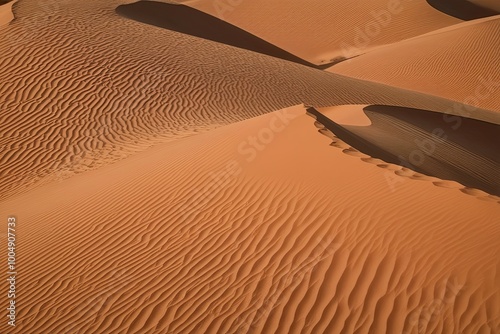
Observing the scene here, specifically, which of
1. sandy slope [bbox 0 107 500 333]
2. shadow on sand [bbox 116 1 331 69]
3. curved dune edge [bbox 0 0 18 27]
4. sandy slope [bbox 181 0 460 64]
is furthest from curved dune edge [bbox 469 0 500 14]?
sandy slope [bbox 0 107 500 333]

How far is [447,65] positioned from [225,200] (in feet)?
61.3

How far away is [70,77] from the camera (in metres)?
14.7

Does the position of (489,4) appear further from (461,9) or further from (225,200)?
(225,200)

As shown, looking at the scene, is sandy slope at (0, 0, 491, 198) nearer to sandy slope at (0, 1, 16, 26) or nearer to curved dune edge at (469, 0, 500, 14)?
sandy slope at (0, 1, 16, 26)

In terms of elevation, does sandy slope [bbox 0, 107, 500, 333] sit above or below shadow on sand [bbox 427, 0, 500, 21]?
below

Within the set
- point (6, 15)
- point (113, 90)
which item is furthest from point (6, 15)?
point (113, 90)

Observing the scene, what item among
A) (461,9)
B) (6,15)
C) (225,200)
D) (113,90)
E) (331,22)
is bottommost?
(113,90)

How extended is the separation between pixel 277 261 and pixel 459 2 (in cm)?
3758

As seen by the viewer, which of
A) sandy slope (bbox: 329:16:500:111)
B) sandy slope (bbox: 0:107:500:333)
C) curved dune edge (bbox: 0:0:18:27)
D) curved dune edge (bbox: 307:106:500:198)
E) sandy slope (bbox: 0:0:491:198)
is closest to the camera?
sandy slope (bbox: 0:107:500:333)

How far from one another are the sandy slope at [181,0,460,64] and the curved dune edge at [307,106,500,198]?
52.9 ft

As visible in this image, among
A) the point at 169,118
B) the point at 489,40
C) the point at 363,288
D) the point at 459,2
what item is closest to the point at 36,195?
the point at 169,118

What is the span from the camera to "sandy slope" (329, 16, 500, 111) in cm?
2056

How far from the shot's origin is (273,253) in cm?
556

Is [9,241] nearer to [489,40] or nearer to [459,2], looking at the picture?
[489,40]
